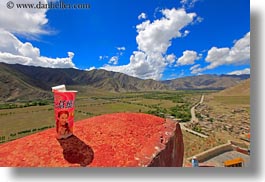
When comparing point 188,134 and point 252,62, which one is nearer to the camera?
point 252,62

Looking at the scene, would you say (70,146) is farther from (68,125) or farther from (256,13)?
(256,13)

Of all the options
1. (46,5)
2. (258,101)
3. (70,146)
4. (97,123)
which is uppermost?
(46,5)

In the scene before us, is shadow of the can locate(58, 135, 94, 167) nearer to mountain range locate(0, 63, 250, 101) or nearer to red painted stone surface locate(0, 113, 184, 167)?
red painted stone surface locate(0, 113, 184, 167)

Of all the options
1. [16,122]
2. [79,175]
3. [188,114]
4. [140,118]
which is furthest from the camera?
[188,114]

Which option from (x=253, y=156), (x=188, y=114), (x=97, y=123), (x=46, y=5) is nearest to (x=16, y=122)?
(x=46, y=5)

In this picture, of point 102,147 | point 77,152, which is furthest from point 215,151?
point 77,152

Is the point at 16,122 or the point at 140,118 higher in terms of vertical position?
the point at 140,118

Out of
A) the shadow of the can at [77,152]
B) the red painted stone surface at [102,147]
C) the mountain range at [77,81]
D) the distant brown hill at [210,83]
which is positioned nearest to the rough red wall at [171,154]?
the red painted stone surface at [102,147]

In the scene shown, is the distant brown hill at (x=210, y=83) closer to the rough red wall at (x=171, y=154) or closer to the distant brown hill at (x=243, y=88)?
the distant brown hill at (x=243, y=88)
